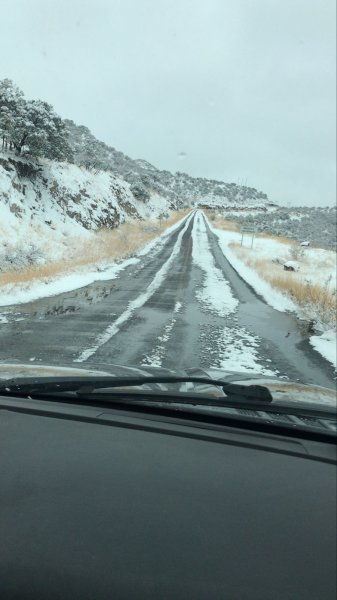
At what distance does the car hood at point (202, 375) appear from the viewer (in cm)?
261

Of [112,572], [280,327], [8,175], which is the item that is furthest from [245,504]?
[8,175]

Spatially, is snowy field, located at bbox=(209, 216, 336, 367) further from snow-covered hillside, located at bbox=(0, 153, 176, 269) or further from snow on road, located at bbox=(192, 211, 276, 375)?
snow-covered hillside, located at bbox=(0, 153, 176, 269)

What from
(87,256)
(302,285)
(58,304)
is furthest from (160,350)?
(87,256)

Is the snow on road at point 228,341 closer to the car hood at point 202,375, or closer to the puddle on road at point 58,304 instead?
the puddle on road at point 58,304

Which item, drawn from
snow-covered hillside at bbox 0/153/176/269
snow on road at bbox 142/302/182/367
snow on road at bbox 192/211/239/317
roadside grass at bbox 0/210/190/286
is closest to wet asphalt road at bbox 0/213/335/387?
snow on road at bbox 142/302/182/367

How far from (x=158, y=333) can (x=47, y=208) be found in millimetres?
Result: 21207

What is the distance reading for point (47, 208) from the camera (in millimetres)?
28031

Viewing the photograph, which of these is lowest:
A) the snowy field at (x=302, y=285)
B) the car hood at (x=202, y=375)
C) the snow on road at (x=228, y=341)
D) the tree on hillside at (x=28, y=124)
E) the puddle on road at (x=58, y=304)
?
the puddle on road at (x=58, y=304)

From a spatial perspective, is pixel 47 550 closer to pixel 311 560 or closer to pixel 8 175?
pixel 311 560

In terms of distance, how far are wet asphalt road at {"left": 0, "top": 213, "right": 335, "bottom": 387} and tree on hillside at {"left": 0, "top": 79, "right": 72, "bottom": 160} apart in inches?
665

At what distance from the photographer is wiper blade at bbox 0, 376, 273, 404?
98.7 inches

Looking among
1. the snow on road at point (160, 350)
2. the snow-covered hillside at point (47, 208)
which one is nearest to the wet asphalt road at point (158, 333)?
the snow on road at point (160, 350)

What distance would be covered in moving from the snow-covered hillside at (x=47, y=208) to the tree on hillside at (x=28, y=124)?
106cm

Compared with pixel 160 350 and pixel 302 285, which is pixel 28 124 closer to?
pixel 302 285
